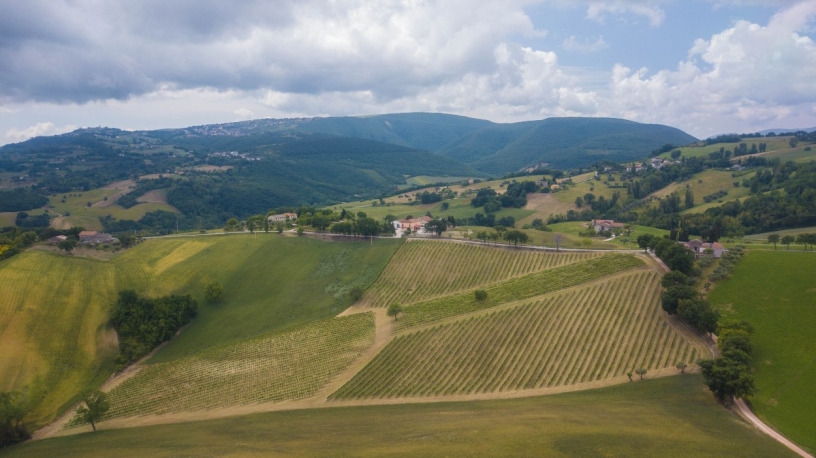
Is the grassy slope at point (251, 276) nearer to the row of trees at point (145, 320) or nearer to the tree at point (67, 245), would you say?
the row of trees at point (145, 320)

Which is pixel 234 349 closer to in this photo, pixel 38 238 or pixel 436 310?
pixel 436 310

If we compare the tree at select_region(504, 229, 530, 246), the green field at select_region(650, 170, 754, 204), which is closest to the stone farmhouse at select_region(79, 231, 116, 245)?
the tree at select_region(504, 229, 530, 246)

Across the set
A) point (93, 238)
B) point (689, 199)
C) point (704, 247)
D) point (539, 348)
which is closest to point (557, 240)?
point (704, 247)

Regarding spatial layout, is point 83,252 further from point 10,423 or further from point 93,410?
point 93,410

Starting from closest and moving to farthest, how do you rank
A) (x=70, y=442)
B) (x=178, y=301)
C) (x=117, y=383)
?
(x=70, y=442)
(x=117, y=383)
(x=178, y=301)

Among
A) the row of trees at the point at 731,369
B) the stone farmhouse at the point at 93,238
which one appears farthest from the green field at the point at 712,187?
the stone farmhouse at the point at 93,238

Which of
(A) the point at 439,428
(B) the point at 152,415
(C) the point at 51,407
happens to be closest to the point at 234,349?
(B) the point at 152,415

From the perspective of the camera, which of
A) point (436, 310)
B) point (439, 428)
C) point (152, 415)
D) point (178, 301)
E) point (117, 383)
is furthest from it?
point (178, 301)
